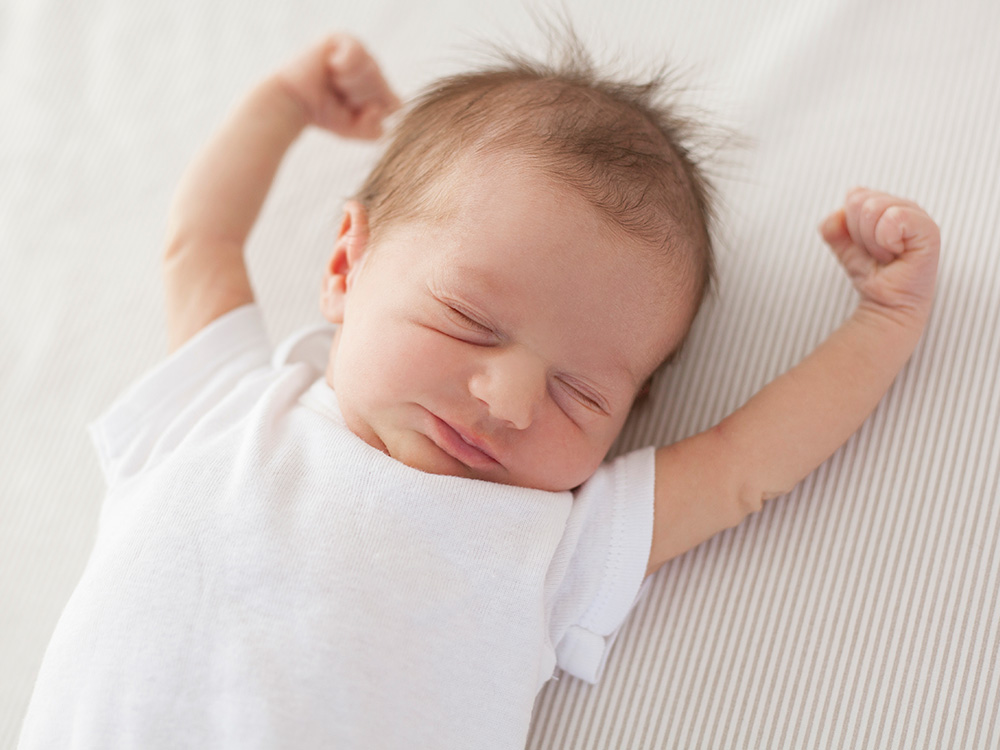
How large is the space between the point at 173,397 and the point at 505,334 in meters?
0.54

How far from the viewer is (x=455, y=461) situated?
3.31ft

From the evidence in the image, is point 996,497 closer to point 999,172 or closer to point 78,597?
point 999,172

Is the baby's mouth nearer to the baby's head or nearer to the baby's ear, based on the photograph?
the baby's head

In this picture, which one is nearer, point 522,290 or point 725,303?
point 522,290

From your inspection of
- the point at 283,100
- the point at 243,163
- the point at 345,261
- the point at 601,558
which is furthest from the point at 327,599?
the point at 283,100

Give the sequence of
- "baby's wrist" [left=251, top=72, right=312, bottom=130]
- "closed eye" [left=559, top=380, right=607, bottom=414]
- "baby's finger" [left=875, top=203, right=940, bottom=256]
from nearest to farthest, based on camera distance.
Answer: "closed eye" [left=559, top=380, right=607, bottom=414]
"baby's finger" [left=875, top=203, right=940, bottom=256]
"baby's wrist" [left=251, top=72, right=312, bottom=130]

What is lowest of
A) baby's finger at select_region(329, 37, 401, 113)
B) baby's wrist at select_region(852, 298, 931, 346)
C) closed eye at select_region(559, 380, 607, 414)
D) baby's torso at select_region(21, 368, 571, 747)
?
baby's torso at select_region(21, 368, 571, 747)

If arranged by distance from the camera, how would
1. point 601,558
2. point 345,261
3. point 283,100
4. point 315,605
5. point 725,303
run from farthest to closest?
point 283,100 < point 725,303 < point 345,261 < point 601,558 < point 315,605

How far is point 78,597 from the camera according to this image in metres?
0.98

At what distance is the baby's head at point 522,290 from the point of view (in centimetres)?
96

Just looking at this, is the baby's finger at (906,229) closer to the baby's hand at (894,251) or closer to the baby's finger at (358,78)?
the baby's hand at (894,251)

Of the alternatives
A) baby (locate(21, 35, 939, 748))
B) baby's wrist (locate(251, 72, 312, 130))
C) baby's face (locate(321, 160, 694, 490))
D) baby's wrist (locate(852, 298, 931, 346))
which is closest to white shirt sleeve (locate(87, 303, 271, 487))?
baby (locate(21, 35, 939, 748))

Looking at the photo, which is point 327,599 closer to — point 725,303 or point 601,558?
point 601,558

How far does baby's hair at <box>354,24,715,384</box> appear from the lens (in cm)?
99
